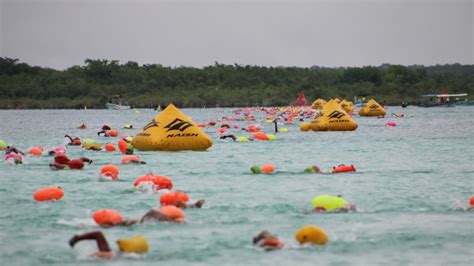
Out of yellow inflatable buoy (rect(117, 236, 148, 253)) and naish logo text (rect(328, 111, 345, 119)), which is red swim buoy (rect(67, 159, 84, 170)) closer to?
yellow inflatable buoy (rect(117, 236, 148, 253))

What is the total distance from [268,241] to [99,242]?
274 cm

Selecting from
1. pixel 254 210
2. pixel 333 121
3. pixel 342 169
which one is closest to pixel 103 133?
pixel 333 121

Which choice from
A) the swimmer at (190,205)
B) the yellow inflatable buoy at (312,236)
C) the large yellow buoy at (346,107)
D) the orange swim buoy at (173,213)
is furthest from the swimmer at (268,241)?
the large yellow buoy at (346,107)

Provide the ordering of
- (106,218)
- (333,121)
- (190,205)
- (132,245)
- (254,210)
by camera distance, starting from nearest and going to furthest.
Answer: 1. (132,245)
2. (106,218)
3. (254,210)
4. (190,205)
5. (333,121)

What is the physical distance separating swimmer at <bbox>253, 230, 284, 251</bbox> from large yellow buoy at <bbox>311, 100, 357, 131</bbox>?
36.6m

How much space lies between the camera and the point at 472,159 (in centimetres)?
3272

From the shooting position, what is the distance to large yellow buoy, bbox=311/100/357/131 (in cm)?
5216

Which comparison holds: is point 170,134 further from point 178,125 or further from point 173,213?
point 173,213

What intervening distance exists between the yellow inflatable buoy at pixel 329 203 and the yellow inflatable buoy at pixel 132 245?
207 inches

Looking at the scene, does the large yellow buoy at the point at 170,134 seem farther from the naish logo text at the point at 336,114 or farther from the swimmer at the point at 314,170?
the naish logo text at the point at 336,114

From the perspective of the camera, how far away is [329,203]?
61.7ft

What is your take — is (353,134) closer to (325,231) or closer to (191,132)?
(191,132)

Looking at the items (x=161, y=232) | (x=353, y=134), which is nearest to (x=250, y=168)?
(x=161, y=232)

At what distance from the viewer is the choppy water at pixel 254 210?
14641mm
